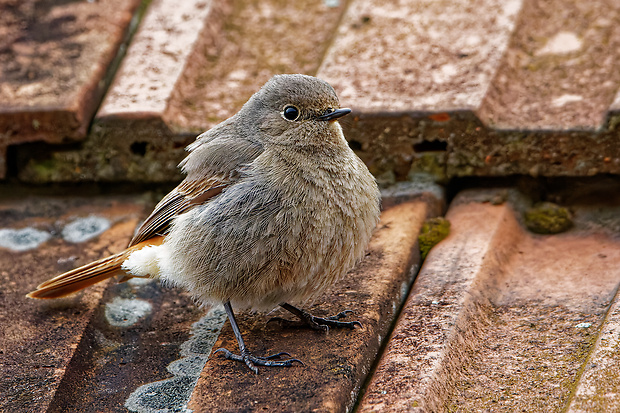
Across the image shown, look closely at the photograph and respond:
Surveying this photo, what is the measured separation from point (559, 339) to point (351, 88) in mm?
1935

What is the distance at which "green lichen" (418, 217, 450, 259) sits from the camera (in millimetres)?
3569

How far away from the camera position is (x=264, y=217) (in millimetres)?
3088

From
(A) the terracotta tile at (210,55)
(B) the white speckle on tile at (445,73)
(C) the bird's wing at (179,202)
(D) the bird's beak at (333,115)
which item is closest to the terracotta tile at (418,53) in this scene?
(B) the white speckle on tile at (445,73)

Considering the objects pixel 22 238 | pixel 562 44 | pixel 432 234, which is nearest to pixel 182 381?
pixel 432 234

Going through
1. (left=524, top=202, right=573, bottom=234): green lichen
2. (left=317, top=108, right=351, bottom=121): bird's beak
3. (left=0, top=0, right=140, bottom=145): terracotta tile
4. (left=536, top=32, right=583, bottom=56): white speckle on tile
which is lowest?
(left=0, top=0, right=140, bottom=145): terracotta tile

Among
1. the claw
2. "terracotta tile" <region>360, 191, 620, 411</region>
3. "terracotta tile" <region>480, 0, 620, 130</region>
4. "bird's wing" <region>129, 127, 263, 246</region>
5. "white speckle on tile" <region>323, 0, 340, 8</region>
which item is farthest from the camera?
"white speckle on tile" <region>323, 0, 340, 8</region>

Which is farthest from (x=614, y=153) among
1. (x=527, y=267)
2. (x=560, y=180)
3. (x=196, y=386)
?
(x=196, y=386)

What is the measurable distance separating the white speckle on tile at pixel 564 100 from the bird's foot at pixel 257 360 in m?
2.11

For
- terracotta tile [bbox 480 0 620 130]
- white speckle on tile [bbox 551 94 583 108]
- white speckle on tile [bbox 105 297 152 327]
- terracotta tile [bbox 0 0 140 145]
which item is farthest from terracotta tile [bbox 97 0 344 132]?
white speckle on tile [bbox 551 94 583 108]

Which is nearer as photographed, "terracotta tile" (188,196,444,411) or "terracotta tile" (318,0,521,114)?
"terracotta tile" (188,196,444,411)

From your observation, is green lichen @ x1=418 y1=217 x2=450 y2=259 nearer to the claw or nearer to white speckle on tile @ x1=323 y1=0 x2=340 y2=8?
the claw

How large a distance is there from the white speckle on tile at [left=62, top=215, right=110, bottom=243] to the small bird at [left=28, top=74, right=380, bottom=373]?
52 cm

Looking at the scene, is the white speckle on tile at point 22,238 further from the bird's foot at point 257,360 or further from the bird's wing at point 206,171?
the bird's foot at point 257,360

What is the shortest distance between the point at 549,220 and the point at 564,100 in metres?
0.72
